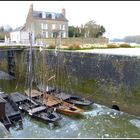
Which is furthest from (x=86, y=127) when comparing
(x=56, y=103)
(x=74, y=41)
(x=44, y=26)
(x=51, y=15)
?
(x=51, y=15)

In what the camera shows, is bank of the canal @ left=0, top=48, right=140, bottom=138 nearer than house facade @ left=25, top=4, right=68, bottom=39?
Yes

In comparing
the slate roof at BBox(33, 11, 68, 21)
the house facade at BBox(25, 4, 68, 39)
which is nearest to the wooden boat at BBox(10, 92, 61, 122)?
the house facade at BBox(25, 4, 68, 39)

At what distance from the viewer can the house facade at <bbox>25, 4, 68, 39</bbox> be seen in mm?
47688

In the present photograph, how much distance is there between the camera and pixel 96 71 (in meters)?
18.9

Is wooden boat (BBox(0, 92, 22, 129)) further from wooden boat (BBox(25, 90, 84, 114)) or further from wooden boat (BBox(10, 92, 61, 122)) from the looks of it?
→ wooden boat (BBox(25, 90, 84, 114))

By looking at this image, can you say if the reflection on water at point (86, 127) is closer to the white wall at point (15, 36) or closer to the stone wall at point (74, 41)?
the stone wall at point (74, 41)

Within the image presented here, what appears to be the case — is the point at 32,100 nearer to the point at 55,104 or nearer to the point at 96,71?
the point at 55,104

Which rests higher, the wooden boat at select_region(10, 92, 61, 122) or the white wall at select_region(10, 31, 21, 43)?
the white wall at select_region(10, 31, 21, 43)

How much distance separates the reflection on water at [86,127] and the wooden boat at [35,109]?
0.40 meters

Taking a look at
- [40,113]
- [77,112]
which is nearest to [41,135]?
[40,113]

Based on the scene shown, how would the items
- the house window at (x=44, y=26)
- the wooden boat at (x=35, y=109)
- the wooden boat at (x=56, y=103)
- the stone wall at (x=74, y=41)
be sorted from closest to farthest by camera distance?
1. the wooden boat at (x=35, y=109)
2. the wooden boat at (x=56, y=103)
3. the stone wall at (x=74, y=41)
4. the house window at (x=44, y=26)

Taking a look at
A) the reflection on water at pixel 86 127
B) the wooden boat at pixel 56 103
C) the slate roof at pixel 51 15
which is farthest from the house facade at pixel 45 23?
the reflection on water at pixel 86 127

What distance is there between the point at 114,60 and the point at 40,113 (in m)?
6.65

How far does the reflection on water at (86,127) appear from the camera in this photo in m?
12.6
